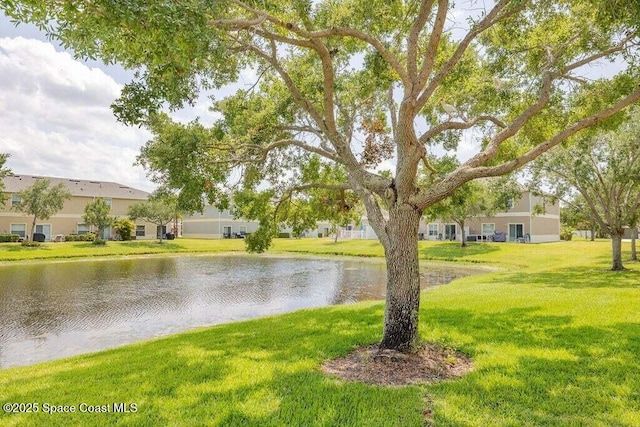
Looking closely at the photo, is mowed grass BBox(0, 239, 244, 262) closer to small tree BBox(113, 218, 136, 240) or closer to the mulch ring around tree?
small tree BBox(113, 218, 136, 240)

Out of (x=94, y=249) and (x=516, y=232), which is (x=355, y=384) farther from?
(x=516, y=232)

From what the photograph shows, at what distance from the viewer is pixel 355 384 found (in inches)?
198

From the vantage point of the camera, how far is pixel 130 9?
10.9 feet

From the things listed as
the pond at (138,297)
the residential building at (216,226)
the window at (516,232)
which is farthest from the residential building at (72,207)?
the window at (516,232)

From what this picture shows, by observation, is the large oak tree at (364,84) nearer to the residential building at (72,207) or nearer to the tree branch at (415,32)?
the tree branch at (415,32)

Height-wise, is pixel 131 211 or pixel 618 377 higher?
pixel 131 211

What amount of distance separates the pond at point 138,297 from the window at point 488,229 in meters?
20.8

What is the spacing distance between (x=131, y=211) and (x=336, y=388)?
47.0 meters

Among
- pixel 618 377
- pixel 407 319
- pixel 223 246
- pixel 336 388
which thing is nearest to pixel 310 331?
pixel 407 319

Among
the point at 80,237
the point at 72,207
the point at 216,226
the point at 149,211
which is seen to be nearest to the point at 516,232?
the point at 149,211

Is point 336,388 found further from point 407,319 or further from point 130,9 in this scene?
point 130,9

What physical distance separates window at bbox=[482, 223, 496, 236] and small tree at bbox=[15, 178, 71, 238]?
145 ft

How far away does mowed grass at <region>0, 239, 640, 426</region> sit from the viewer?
4.14 m

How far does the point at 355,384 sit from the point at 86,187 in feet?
174
